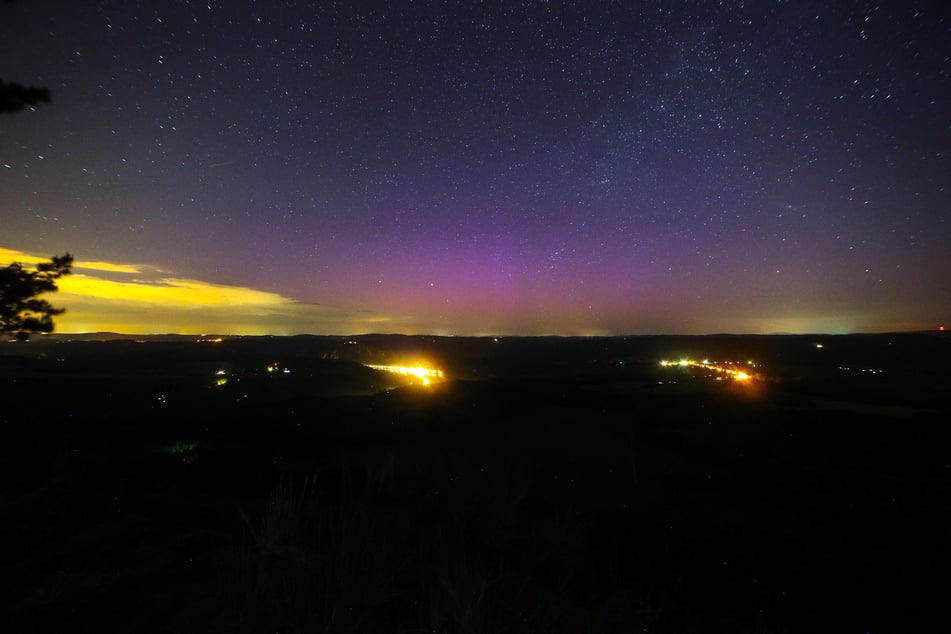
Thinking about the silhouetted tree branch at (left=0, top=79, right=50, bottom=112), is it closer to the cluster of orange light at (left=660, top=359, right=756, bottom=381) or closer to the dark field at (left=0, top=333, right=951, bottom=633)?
the dark field at (left=0, top=333, right=951, bottom=633)

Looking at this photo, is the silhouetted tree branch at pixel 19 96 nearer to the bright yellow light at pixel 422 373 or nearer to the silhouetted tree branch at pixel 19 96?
the silhouetted tree branch at pixel 19 96

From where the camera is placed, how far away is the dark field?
426 cm

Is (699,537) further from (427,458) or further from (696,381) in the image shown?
(696,381)

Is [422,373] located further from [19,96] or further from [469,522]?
[469,522]

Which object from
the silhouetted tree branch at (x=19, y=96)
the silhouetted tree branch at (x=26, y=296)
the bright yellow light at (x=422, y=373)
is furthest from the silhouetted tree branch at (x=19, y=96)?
the bright yellow light at (x=422, y=373)

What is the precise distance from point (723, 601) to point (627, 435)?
9476mm

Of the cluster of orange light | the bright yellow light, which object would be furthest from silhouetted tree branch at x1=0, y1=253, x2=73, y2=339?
the cluster of orange light

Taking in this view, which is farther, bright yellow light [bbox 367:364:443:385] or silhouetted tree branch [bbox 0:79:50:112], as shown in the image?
bright yellow light [bbox 367:364:443:385]

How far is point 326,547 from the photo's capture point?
5340 mm

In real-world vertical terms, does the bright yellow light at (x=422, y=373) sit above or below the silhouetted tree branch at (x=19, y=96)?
below

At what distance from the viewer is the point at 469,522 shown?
6.63 m

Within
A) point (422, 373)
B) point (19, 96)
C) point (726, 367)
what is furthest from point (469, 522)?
point (726, 367)

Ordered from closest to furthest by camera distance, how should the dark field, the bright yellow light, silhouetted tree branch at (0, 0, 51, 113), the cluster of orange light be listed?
the dark field → silhouetted tree branch at (0, 0, 51, 113) → the cluster of orange light → the bright yellow light

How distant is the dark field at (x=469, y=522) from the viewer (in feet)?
14.0
